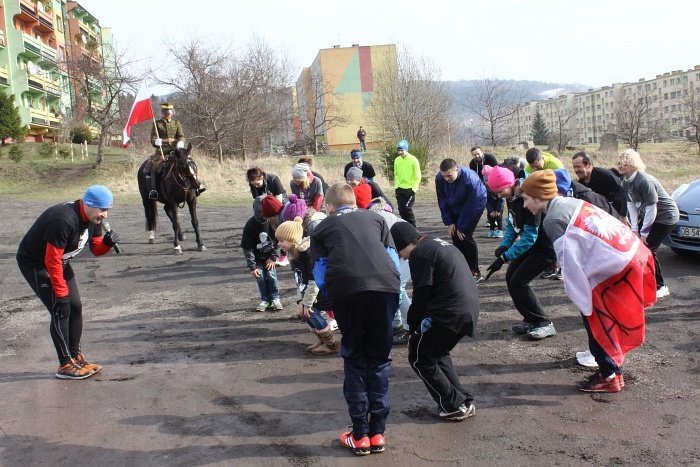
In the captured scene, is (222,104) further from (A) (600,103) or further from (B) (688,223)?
(A) (600,103)

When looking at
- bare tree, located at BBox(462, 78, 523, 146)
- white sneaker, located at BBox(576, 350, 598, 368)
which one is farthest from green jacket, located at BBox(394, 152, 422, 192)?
bare tree, located at BBox(462, 78, 523, 146)

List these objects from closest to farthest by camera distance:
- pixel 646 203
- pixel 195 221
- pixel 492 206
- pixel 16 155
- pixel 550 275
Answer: pixel 646 203, pixel 550 275, pixel 195 221, pixel 492 206, pixel 16 155

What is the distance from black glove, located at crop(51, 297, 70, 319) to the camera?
5.71m

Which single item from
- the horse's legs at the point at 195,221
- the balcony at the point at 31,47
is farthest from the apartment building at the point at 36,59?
the horse's legs at the point at 195,221

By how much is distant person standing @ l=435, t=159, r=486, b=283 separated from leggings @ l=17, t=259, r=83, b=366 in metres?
4.94

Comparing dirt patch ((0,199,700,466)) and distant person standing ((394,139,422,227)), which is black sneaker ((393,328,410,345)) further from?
distant person standing ((394,139,422,227))

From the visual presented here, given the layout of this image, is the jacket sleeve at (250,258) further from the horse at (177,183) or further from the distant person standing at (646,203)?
the horse at (177,183)

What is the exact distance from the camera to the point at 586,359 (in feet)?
18.2

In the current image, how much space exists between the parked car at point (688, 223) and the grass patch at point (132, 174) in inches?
478

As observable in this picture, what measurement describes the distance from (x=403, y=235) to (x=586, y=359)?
2364mm

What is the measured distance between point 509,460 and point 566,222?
6.29ft

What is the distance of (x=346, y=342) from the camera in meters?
4.11

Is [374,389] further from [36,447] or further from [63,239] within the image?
[63,239]

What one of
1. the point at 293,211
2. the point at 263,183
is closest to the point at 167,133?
the point at 263,183
